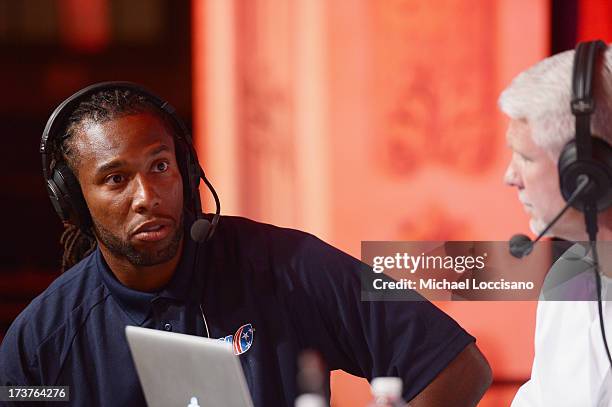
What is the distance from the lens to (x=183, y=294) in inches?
61.6

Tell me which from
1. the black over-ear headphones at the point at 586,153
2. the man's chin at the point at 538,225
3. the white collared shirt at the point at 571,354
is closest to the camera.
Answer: the black over-ear headphones at the point at 586,153

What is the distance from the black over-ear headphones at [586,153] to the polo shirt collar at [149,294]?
0.64 meters

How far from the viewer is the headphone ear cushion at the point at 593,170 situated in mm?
1174

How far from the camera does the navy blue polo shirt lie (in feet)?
4.92

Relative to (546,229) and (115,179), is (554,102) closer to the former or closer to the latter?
(546,229)

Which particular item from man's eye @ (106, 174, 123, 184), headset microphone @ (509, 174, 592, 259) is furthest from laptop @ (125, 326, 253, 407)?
headset microphone @ (509, 174, 592, 259)

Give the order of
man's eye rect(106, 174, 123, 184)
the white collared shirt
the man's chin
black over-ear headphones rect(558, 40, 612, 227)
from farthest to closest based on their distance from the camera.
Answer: man's eye rect(106, 174, 123, 184), the white collared shirt, the man's chin, black over-ear headphones rect(558, 40, 612, 227)

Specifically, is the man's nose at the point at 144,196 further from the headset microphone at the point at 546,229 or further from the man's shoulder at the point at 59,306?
the headset microphone at the point at 546,229

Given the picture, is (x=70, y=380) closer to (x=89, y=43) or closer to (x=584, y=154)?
(x=584, y=154)

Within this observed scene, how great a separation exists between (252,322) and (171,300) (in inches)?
5.5

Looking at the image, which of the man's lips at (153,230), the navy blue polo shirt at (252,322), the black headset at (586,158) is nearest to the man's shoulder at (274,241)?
the navy blue polo shirt at (252,322)

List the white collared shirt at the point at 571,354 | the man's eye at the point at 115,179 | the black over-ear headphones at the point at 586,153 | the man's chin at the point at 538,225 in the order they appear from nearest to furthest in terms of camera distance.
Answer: the black over-ear headphones at the point at 586,153, the man's chin at the point at 538,225, the white collared shirt at the point at 571,354, the man's eye at the point at 115,179

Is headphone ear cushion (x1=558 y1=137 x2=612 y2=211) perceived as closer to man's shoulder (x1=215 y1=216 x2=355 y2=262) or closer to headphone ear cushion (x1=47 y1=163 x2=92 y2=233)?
man's shoulder (x1=215 y1=216 x2=355 y2=262)

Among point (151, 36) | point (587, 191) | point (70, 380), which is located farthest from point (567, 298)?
point (151, 36)
